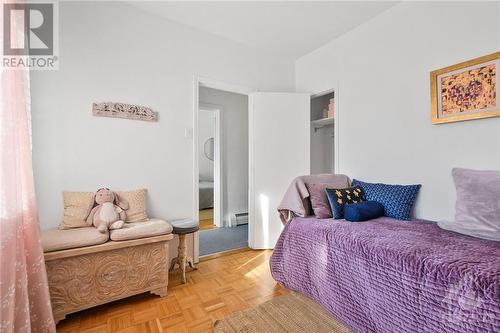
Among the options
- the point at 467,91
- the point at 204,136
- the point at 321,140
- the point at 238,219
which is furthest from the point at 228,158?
the point at 467,91

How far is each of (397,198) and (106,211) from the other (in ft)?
8.13

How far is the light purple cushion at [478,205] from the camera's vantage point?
4.84ft

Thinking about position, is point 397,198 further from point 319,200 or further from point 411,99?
point 411,99

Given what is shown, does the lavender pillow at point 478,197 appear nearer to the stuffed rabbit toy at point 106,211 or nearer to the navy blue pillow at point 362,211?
the navy blue pillow at point 362,211

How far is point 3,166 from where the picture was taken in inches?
45.2

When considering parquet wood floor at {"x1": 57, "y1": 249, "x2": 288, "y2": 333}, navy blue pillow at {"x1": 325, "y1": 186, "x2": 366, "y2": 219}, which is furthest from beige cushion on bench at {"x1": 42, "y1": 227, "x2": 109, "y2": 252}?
navy blue pillow at {"x1": 325, "y1": 186, "x2": 366, "y2": 219}

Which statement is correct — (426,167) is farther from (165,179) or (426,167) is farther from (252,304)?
(165,179)

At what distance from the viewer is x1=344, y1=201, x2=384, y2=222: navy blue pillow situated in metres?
1.89

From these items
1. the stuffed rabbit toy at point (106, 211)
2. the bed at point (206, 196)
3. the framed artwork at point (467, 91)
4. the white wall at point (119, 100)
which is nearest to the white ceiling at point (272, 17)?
the white wall at point (119, 100)

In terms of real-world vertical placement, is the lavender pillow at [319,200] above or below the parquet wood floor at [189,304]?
above

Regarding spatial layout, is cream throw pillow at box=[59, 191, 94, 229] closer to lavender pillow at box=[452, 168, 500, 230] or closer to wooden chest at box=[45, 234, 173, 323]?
wooden chest at box=[45, 234, 173, 323]

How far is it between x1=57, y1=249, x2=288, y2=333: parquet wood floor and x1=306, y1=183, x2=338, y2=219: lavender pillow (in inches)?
29.9

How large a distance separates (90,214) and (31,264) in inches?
22.1

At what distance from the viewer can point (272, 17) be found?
246cm
